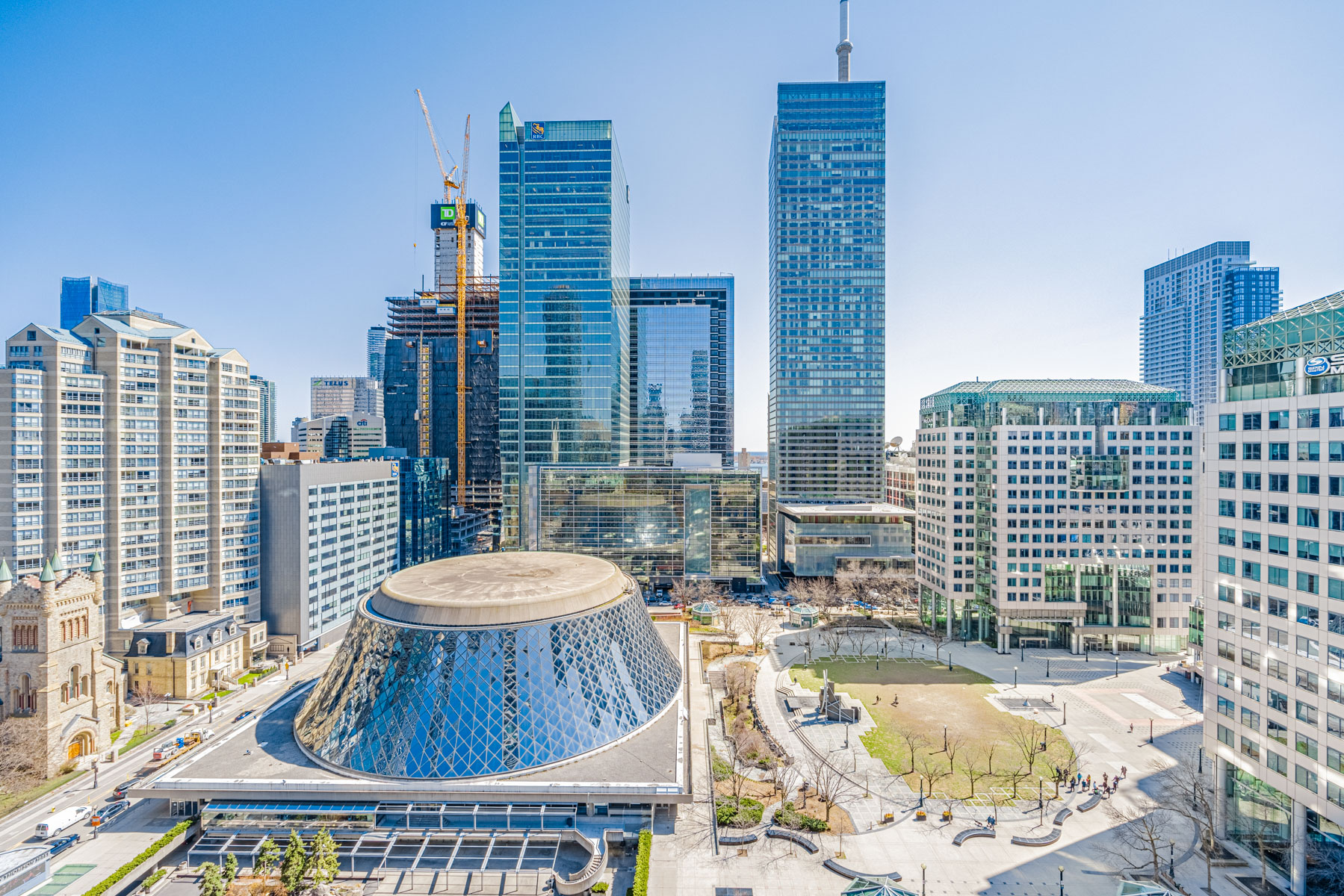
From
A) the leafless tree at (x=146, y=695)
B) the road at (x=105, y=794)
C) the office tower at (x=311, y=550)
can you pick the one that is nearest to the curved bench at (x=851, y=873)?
the road at (x=105, y=794)

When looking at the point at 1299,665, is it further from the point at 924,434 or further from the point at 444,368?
the point at 444,368

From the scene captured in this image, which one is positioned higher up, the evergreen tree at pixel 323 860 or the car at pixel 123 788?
the evergreen tree at pixel 323 860

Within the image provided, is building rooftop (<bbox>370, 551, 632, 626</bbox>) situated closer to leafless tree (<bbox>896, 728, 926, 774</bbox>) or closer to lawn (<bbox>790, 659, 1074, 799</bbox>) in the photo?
lawn (<bbox>790, 659, 1074, 799</bbox>)

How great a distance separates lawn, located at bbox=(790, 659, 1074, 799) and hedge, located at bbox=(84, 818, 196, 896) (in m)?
49.9

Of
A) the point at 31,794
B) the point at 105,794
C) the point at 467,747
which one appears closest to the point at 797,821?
the point at 467,747

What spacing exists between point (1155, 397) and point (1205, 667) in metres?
52.8

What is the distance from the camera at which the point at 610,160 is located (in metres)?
125

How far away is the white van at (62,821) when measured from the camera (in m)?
39.2

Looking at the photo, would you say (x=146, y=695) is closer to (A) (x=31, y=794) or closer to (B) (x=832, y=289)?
(A) (x=31, y=794)

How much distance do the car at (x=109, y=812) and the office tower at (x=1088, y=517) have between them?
90000mm

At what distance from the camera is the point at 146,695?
62562mm

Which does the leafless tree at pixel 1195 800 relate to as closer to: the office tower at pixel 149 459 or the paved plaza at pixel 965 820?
the paved plaza at pixel 965 820

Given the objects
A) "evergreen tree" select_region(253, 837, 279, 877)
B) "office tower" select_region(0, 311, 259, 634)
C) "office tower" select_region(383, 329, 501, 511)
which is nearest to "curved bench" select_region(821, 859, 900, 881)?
"evergreen tree" select_region(253, 837, 279, 877)

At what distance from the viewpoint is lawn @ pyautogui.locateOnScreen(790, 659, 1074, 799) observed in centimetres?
4606
